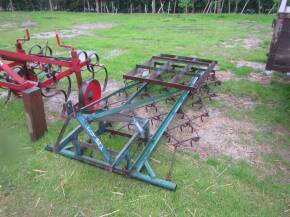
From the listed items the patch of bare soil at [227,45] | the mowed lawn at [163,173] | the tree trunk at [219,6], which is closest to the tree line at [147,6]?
the tree trunk at [219,6]

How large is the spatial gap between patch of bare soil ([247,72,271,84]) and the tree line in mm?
12068

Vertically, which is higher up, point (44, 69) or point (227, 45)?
point (44, 69)

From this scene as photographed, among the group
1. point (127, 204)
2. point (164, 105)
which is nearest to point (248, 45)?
point (164, 105)

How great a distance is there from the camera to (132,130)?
4145 millimetres

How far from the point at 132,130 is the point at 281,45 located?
267 centimetres

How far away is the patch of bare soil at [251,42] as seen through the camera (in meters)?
8.93

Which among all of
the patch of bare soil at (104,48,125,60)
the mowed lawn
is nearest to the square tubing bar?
the mowed lawn

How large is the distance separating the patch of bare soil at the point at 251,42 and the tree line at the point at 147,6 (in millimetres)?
8000

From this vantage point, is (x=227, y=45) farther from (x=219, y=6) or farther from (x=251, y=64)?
(x=219, y=6)

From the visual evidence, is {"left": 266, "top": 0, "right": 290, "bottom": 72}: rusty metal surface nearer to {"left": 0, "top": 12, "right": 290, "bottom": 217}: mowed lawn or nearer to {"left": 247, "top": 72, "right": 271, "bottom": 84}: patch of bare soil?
{"left": 0, "top": 12, "right": 290, "bottom": 217}: mowed lawn

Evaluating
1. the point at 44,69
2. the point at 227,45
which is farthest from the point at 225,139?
the point at 227,45

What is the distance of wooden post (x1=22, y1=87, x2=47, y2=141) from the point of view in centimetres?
367

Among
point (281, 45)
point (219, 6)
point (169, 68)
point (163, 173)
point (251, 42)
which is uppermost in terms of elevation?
point (281, 45)

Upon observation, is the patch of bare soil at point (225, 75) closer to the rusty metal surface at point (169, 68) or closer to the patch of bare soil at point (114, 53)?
the rusty metal surface at point (169, 68)
